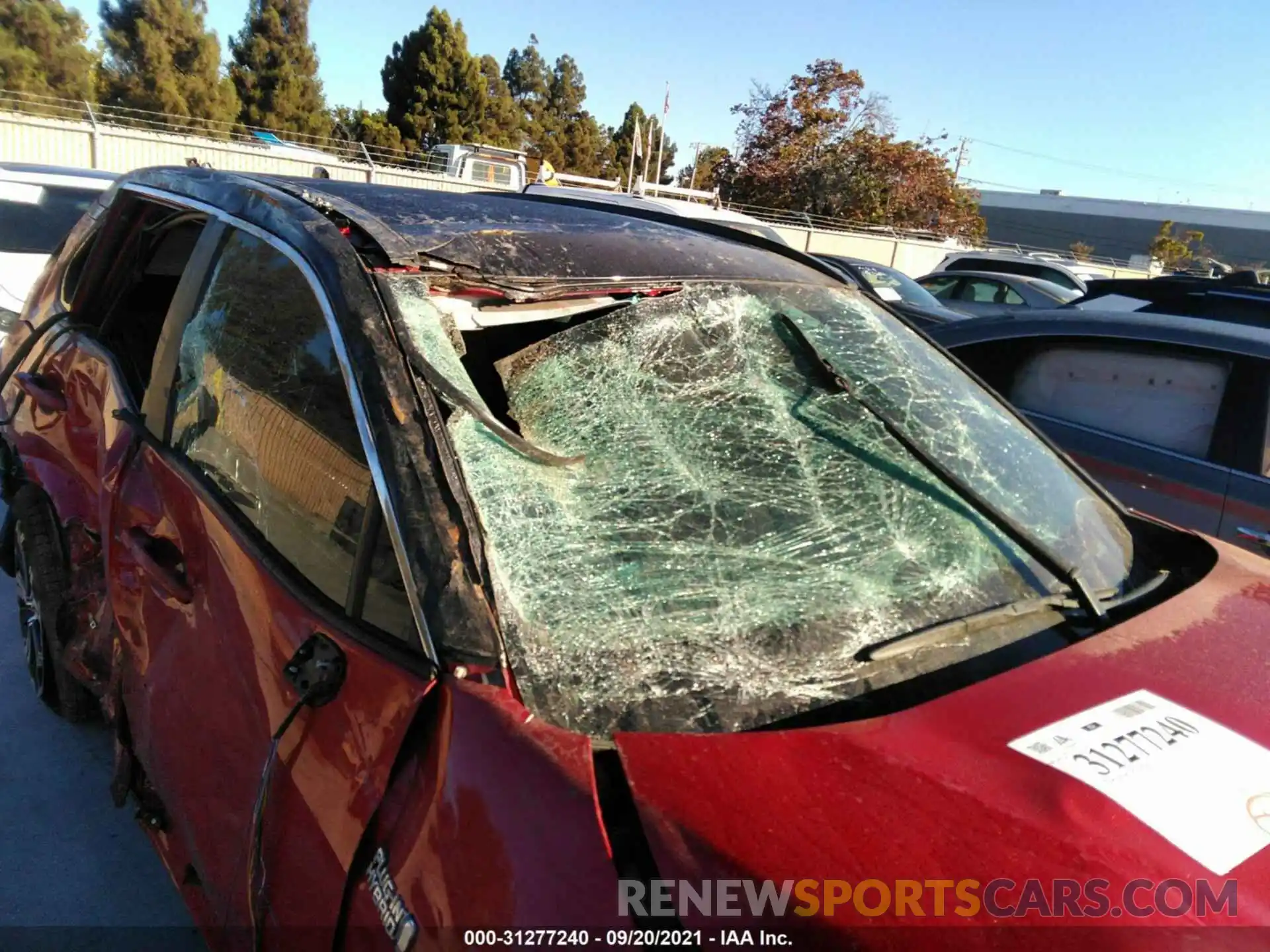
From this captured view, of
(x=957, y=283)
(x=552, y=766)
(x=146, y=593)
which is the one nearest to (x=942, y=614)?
(x=552, y=766)

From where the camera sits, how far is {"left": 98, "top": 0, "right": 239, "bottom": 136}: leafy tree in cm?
2944

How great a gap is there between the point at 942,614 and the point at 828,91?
99.8 feet

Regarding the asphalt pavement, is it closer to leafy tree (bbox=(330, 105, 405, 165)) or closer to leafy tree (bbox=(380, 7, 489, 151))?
leafy tree (bbox=(330, 105, 405, 165))

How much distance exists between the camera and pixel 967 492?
193 centimetres

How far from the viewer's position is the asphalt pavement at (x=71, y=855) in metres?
2.28

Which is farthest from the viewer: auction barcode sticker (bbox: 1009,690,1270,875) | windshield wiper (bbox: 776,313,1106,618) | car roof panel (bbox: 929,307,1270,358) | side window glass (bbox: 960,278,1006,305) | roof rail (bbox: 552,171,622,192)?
roof rail (bbox: 552,171,622,192)

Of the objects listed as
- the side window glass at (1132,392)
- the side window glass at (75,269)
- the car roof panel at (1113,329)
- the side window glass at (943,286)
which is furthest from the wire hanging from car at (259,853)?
the side window glass at (943,286)

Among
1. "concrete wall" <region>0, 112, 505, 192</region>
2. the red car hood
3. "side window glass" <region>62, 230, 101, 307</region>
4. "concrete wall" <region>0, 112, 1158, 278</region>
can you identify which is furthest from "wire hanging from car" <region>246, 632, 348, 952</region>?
"concrete wall" <region>0, 112, 505, 192</region>

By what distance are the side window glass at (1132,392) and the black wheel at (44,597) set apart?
13.0 ft

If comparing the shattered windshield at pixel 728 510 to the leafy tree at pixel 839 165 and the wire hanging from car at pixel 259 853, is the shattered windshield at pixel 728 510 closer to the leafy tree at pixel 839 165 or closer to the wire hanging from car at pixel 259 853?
the wire hanging from car at pixel 259 853

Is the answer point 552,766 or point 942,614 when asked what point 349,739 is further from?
point 942,614

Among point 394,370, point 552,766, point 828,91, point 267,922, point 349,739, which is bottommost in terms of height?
point 267,922

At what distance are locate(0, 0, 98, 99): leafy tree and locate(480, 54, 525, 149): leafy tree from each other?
12.9m

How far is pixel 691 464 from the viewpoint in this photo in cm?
178
